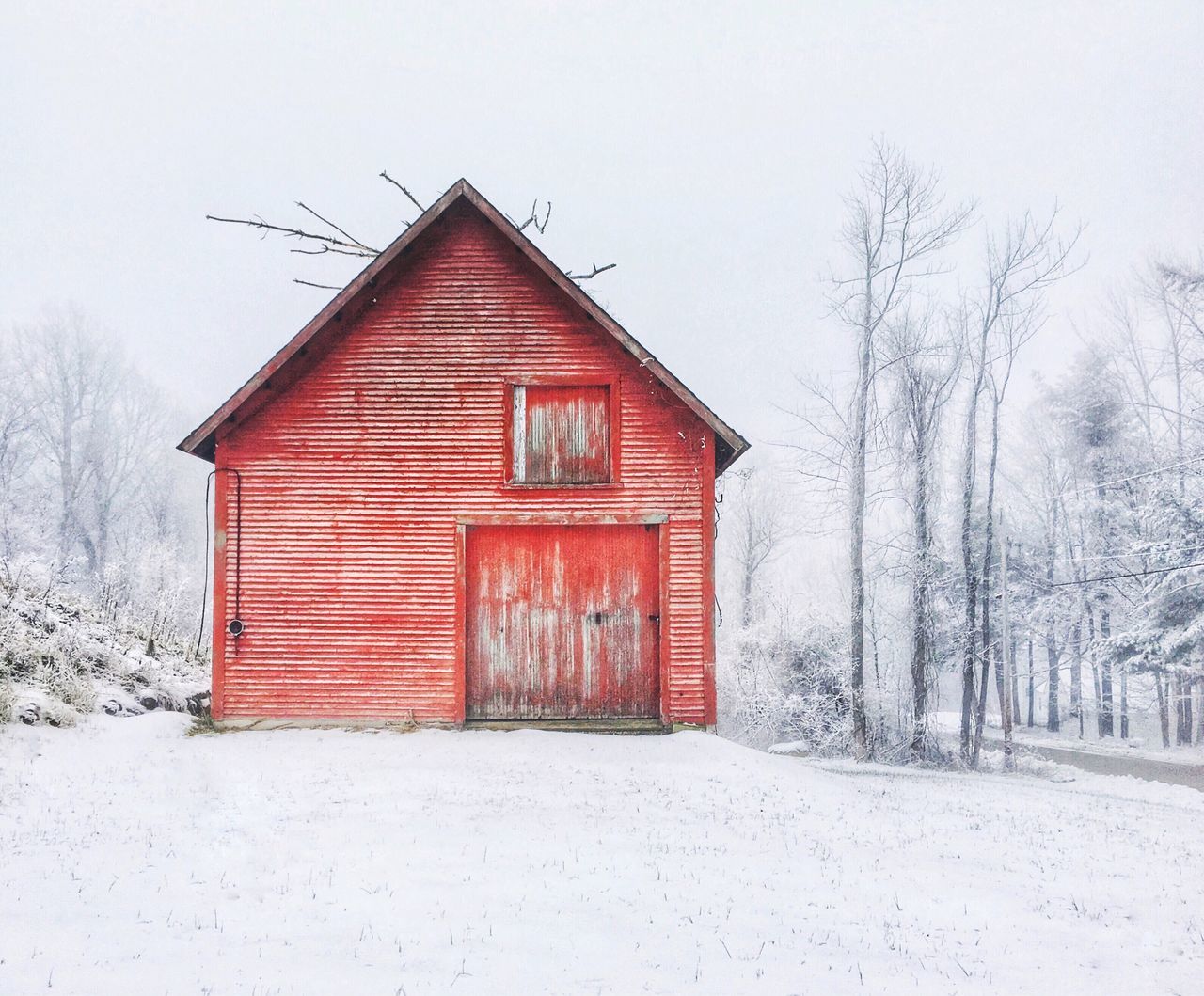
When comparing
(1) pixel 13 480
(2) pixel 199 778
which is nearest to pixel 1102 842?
(2) pixel 199 778

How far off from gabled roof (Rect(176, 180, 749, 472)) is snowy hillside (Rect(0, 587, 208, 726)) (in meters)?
3.42

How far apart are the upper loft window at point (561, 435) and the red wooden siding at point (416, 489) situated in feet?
0.52

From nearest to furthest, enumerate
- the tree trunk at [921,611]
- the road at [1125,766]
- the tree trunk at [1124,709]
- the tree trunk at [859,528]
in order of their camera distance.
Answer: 1. the tree trunk at [859,528]
2. the tree trunk at [921,611]
3. the road at [1125,766]
4. the tree trunk at [1124,709]

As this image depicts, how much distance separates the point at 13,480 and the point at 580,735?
103 feet

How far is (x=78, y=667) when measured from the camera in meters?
11.5

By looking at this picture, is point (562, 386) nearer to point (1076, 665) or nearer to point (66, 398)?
point (1076, 665)

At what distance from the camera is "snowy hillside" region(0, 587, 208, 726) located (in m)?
9.91

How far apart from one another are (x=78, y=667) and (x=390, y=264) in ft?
24.6

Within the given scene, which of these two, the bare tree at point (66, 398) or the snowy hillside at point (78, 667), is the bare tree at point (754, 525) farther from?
the bare tree at point (66, 398)

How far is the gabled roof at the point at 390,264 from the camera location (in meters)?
11.2

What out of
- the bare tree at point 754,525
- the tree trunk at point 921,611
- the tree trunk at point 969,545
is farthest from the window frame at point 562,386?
the bare tree at point 754,525

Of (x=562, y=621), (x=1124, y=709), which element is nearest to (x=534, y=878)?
(x=562, y=621)

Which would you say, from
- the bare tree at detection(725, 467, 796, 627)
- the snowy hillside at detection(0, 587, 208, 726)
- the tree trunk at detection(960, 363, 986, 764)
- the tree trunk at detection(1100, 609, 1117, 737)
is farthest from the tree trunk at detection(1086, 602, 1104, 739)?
the snowy hillside at detection(0, 587, 208, 726)

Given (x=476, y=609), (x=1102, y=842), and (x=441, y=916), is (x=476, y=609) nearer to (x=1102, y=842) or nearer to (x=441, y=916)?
(x=441, y=916)
